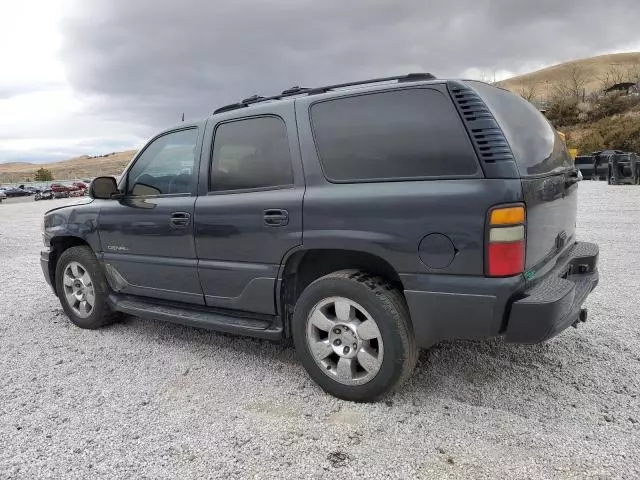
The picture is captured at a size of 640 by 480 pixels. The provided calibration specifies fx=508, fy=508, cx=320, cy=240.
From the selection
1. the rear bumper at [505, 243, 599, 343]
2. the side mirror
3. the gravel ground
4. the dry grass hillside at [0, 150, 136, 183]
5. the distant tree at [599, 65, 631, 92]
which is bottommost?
the gravel ground

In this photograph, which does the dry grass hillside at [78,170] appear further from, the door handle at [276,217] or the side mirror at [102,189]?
the door handle at [276,217]

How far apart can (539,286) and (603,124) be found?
1670 inches

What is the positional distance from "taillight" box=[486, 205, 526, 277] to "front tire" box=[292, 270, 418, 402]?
1.97 feet

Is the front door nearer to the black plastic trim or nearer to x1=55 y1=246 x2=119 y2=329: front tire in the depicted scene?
x1=55 y1=246 x2=119 y2=329: front tire

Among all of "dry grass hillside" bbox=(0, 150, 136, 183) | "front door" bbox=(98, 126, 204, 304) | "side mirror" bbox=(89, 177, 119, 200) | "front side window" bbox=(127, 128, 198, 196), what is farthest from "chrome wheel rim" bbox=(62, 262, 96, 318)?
"dry grass hillside" bbox=(0, 150, 136, 183)

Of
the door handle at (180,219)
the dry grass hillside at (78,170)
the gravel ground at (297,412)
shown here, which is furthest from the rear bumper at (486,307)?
the dry grass hillside at (78,170)

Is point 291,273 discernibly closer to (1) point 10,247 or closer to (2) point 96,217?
(2) point 96,217

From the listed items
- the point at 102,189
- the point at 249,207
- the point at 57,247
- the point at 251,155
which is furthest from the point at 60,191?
the point at 249,207

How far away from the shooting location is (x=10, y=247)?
11.1 meters

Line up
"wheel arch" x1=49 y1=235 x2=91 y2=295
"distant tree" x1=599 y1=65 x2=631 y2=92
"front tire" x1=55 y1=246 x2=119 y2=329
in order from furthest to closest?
1. "distant tree" x1=599 y1=65 x2=631 y2=92
2. "wheel arch" x1=49 y1=235 x2=91 y2=295
3. "front tire" x1=55 y1=246 x2=119 y2=329

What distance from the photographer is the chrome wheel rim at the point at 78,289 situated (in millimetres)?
4633

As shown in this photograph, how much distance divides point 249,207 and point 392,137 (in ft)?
3.52

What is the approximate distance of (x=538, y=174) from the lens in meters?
2.81

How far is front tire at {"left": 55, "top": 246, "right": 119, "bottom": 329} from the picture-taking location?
14.9 feet
